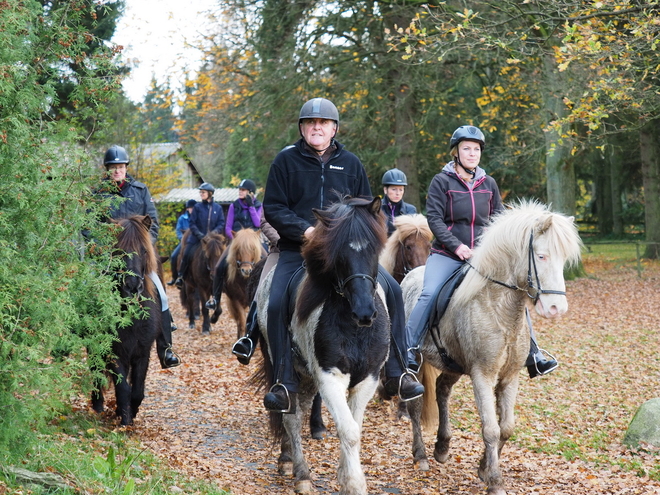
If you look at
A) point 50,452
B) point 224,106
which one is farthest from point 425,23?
point 50,452

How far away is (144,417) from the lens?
8.16 meters

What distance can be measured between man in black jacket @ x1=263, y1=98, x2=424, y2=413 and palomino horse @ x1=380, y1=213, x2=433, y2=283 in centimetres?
351

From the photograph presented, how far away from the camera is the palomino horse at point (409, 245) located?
31.0ft

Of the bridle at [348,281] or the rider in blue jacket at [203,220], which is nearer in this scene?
the bridle at [348,281]

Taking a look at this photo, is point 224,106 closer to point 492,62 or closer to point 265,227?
point 492,62

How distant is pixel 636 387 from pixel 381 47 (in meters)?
13.2

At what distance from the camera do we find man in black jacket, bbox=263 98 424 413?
5668mm

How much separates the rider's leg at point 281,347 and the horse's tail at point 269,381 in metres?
0.49

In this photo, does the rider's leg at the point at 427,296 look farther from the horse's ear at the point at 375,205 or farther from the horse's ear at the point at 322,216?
the horse's ear at the point at 322,216

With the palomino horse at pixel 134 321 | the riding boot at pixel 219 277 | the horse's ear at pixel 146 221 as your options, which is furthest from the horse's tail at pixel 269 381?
the riding boot at pixel 219 277

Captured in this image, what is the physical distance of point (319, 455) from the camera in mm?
6953

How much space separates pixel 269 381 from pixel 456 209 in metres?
2.36

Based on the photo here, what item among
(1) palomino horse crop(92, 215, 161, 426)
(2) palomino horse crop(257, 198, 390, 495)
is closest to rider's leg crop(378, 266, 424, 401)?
(2) palomino horse crop(257, 198, 390, 495)

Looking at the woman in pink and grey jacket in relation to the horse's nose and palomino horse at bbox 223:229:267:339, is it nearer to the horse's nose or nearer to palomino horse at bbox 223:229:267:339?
the horse's nose
